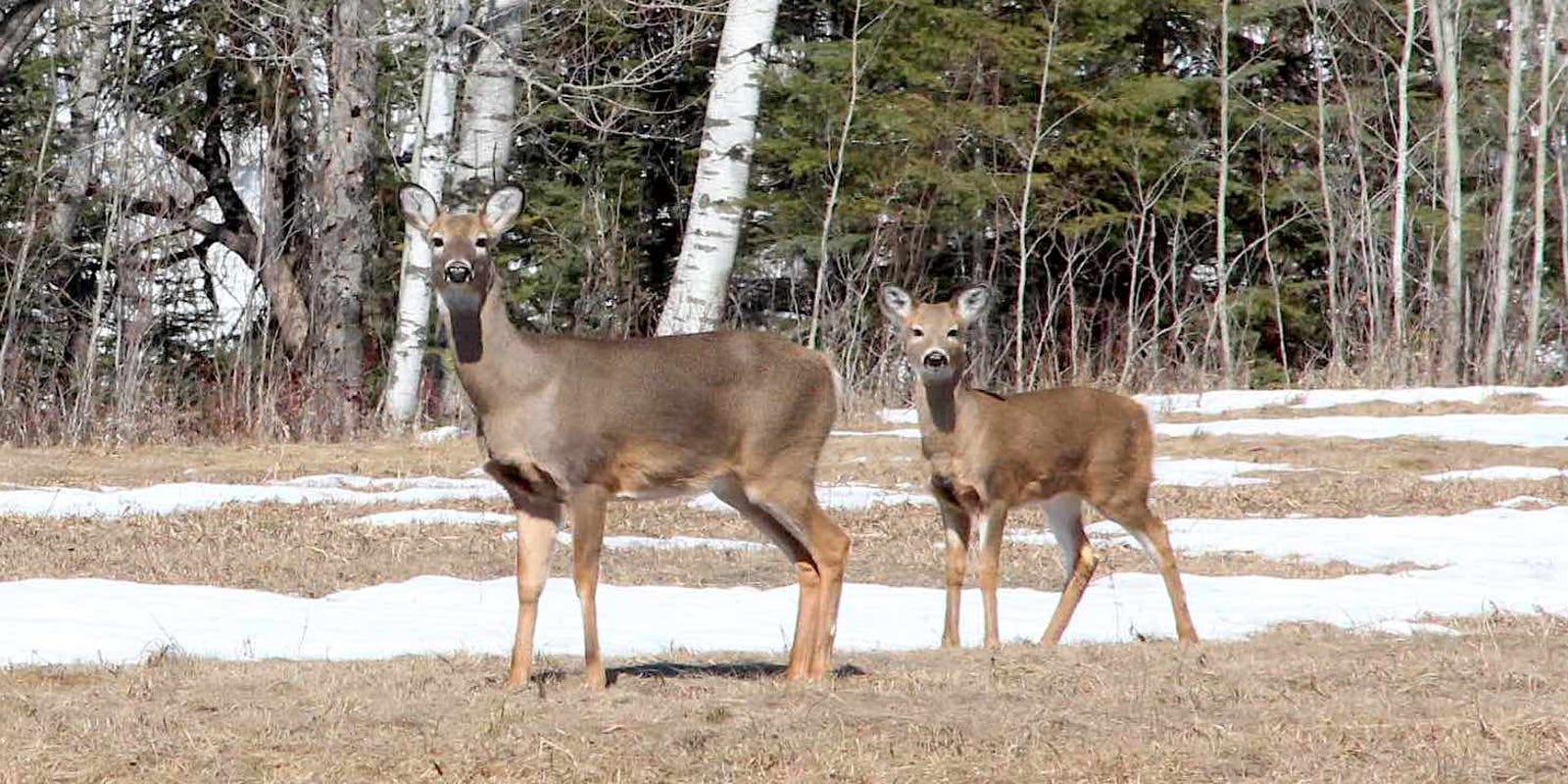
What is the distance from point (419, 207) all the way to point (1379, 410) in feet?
42.8

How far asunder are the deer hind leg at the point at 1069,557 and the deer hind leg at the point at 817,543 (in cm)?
164

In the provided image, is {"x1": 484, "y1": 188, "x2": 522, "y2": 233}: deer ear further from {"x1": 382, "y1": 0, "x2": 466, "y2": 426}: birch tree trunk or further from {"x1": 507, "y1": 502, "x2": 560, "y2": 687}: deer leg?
{"x1": 382, "y1": 0, "x2": 466, "y2": 426}: birch tree trunk

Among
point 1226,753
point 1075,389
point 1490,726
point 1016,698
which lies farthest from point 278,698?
point 1075,389

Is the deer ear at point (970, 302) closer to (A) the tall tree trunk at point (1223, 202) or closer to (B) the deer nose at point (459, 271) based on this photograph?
(B) the deer nose at point (459, 271)

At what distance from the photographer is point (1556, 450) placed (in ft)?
56.0

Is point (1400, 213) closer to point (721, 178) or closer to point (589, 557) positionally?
point (721, 178)

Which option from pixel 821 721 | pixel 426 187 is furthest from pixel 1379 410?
pixel 821 721

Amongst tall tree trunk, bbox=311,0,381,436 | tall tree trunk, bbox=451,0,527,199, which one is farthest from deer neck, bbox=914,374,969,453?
tall tree trunk, bbox=311,0,381,436

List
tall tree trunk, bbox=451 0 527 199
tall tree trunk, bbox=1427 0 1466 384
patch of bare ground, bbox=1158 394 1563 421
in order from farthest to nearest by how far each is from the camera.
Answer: tall tree trunk, bbox=1427 0 1466 384 < tall tree trunk, bbox=451 0 527 199 < patch of bare ground, bbox=1158 394 1563 421

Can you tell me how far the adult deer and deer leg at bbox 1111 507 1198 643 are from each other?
2182 mm

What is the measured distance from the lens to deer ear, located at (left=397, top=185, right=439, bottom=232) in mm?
7844

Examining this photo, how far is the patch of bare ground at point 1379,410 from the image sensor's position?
19047 mm

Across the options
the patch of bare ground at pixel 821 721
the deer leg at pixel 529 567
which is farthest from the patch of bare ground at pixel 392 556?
the deer leg at pixel 529 567

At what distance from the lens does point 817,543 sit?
7883 mm
